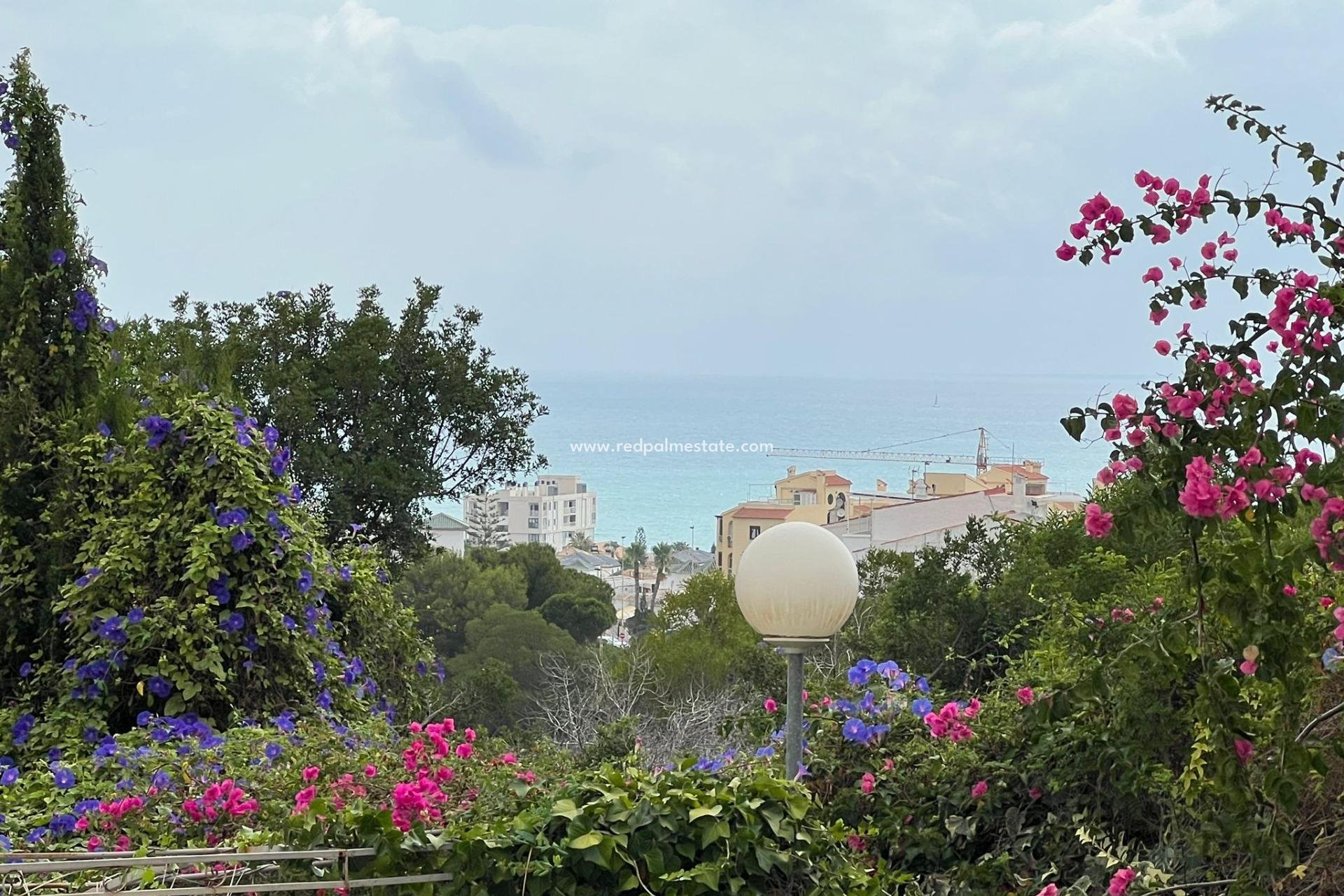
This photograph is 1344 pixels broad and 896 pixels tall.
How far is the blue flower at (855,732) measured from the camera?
109 inches

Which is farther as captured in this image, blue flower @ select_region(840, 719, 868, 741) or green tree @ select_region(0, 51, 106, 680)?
green tree @ select_region(0, 51, 106, 680)

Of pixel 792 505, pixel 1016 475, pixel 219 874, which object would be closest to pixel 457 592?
pixel 792 505

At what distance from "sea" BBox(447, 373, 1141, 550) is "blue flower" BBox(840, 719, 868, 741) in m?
45.6

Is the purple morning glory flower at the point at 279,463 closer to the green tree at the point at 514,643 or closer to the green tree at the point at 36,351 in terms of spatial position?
the green tree at the point at 36,351

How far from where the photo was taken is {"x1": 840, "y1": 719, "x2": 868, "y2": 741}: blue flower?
277 centimetres

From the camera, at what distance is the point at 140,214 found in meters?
26.8

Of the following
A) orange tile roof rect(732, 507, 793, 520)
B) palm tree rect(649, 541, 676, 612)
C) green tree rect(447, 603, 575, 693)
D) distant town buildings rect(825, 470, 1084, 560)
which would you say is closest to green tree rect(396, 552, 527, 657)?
green tree rect(447, 603, 575, 693)

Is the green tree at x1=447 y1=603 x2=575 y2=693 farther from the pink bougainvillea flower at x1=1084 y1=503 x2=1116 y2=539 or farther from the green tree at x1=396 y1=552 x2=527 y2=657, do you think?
the pink bougainvillea flower at x1=1084 y1=503 x2=1116 y2=539

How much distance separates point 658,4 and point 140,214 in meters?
12.4

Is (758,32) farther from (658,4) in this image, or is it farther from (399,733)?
(399,733)

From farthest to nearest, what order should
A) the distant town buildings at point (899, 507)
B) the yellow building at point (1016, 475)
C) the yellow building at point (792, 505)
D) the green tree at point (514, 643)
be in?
the yellow building at point (792, 505), the yellow building at point (1016, 475), the green tree at point (514, 643), the distant town buildings at point (899, 507)

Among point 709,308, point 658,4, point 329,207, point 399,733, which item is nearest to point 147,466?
Answer: point 399,733

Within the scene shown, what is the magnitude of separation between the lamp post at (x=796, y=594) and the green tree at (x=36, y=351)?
2.40m

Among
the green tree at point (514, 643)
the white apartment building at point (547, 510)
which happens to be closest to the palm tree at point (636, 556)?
the white apartment building at point (547, 510)
